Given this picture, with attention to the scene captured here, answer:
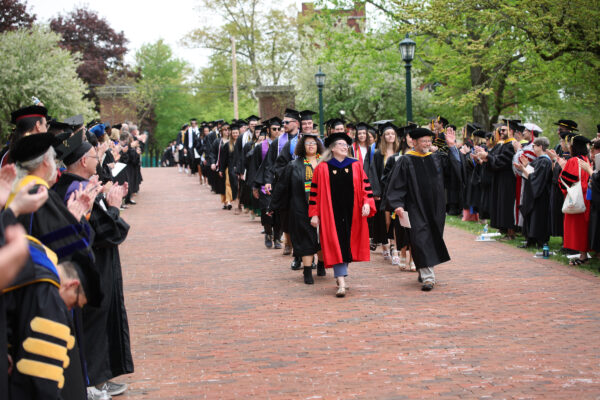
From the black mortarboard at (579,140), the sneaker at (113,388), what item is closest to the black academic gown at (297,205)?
the black mortarboard at (579,140)

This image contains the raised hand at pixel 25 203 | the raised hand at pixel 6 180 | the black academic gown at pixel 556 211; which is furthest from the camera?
the black academic gown at pixel 556 211

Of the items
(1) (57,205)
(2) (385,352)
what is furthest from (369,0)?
A: (1) (57,205)

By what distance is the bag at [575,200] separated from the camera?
1107cm

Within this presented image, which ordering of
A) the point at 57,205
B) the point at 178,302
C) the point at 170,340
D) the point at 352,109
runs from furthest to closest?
the point at 352,109, the point at 178,302, the point at 170,340, the point at 57,205

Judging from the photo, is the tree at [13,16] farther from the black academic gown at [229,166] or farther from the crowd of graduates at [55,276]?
the crowd of graduates at [55,276]

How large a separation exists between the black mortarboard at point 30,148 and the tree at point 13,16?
34074mm

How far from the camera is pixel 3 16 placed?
3541 centimetres

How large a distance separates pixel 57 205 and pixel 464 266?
332 inches

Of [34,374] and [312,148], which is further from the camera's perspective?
[312,148]

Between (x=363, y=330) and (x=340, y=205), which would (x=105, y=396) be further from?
(x=340, y=205)

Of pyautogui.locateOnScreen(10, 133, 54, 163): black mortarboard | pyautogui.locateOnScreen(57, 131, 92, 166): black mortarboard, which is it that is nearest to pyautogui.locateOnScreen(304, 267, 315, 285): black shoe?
pyautogui.locateOnScreen(57, 131, 92, 166): black mortarboard

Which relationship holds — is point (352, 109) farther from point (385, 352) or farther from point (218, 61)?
point (385, 352)

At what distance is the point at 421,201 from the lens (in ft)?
32.4

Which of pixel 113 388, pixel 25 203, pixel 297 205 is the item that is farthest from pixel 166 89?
pixel 25 203
